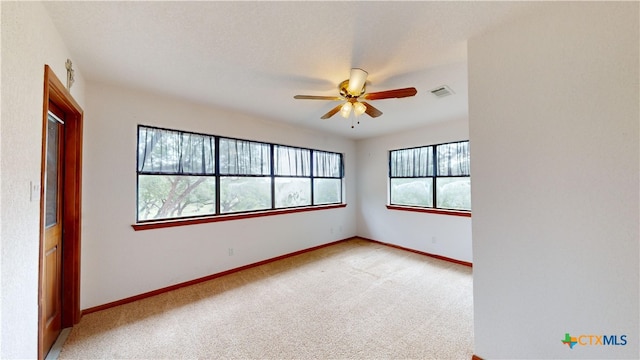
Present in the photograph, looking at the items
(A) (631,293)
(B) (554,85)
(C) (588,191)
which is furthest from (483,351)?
(B) (554,85)

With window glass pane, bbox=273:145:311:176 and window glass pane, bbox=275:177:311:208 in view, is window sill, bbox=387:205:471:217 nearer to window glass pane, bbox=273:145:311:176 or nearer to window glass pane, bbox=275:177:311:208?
window glass pane, bbox=275:177:311:208

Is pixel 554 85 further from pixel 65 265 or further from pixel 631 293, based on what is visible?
pixel 65 265

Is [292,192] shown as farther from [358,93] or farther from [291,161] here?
[358,93]

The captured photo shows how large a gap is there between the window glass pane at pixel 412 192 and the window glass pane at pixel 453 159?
0.33m

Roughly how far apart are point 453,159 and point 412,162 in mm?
729

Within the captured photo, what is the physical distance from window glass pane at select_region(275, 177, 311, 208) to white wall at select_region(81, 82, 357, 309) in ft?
2.07

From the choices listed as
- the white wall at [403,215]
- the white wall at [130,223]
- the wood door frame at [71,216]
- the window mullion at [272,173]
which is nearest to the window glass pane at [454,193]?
the white wall at [403,215]

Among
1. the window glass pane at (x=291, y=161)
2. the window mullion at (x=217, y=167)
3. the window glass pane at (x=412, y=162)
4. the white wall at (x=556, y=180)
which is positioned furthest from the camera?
the window glass pane at (x=412, y=162)

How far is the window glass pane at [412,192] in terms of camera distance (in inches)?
168

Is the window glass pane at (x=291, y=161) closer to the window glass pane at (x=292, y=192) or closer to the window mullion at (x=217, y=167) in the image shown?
the window glass pane at (x=292, y=192)

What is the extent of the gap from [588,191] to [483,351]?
1.25 metres

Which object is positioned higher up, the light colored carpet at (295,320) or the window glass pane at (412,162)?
the window glass pane at (412,162)

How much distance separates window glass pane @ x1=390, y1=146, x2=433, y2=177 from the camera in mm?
4234

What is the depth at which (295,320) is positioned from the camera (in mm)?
2211
